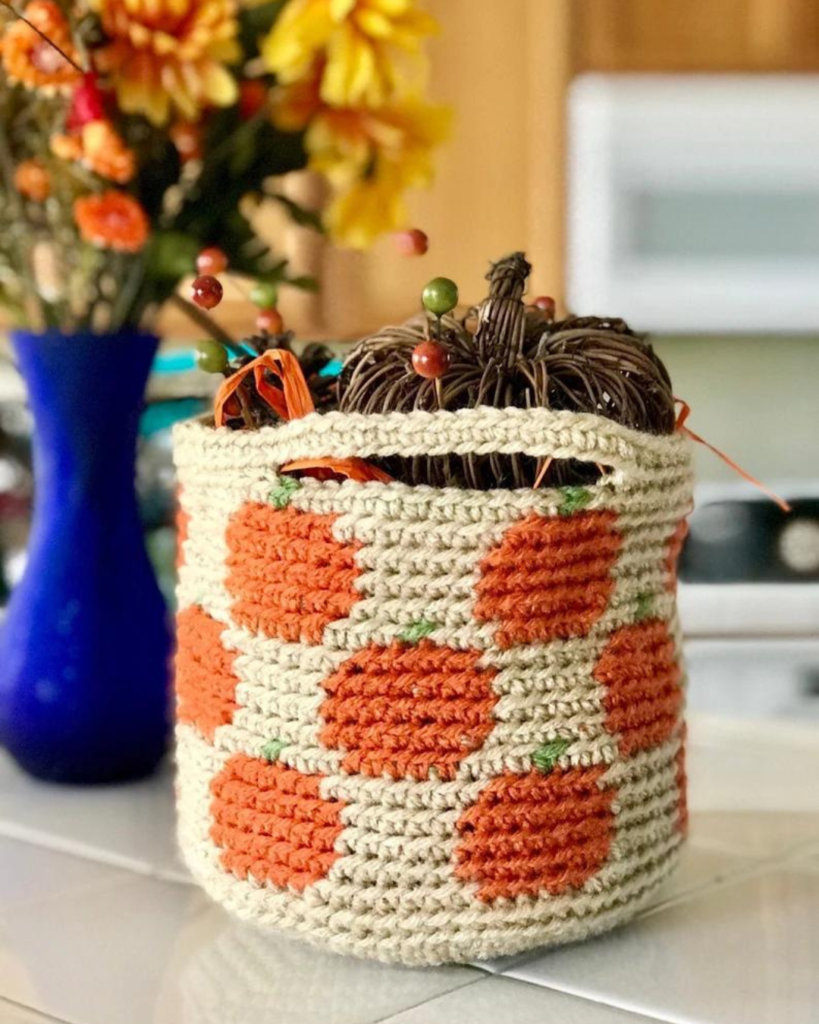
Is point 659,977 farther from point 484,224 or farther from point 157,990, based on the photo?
point 484,224

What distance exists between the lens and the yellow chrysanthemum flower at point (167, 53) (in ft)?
2.19

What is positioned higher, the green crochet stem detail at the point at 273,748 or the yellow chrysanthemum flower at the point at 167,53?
the yellow chrysanthemum flower at the point at 167,53

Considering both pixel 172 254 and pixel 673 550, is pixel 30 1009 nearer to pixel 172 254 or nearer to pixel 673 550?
pixel 673 550

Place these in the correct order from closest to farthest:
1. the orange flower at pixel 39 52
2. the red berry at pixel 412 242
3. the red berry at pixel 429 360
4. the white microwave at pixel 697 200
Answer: the red berry at pixel 429 360 < the red berry at pixel 412 242 < the orange flower at pixel 39 52 < the white microwave at pixel 697 200

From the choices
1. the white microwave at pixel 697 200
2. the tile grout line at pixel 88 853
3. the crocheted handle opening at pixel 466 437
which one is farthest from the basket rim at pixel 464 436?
the white microwave at pixel 697 200

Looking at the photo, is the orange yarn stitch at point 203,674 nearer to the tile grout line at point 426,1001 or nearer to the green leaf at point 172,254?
the tile grout line at point 426,1001

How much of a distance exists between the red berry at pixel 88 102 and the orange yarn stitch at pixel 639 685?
40cm

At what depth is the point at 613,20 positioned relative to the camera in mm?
1556

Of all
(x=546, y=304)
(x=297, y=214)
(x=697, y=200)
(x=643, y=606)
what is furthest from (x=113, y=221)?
(x=697, y=200)

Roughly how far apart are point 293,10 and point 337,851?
1.43ft

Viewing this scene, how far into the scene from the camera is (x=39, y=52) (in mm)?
657

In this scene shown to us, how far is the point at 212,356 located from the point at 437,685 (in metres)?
0.16

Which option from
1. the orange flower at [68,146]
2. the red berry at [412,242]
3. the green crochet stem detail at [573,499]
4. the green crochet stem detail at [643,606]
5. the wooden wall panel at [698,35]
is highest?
the wooden wall panel at [698,35]

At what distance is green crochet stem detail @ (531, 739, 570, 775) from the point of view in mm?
456
